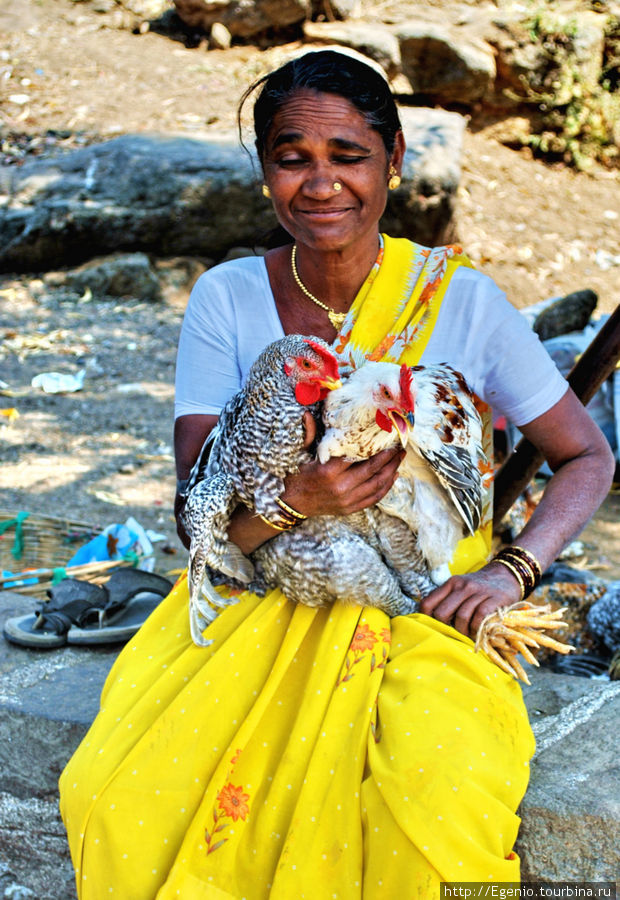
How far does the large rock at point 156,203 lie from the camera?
7.75 m

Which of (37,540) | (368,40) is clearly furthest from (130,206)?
(37,540)

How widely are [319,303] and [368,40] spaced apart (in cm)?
830

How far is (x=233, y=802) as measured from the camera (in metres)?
1.90

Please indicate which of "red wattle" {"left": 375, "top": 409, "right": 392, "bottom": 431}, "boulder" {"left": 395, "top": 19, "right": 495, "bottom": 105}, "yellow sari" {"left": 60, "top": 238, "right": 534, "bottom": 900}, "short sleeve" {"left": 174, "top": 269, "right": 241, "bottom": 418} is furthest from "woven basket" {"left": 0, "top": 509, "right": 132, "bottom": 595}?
"boulder" {"left": 395, "top": 19, "right": 495, "bottom": 105}

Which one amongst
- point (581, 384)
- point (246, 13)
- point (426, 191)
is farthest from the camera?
point (246, 13)

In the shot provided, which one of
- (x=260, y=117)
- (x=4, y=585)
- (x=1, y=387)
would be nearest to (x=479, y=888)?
(x=260, y=117)

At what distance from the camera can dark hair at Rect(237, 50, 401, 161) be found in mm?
2260

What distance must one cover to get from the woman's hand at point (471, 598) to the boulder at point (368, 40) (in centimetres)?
886

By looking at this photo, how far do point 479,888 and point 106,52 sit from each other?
10.8 m

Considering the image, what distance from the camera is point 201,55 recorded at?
1035cm

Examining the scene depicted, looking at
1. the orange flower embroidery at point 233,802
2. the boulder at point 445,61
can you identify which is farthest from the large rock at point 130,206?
the orange flower embroidery at point 233,802

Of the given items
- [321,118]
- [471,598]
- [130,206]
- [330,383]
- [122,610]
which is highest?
[321,118]

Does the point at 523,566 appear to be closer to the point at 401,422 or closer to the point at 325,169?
the point at 401,422

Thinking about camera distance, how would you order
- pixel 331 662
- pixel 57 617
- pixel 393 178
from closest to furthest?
pixel 331 662
pixel 393 178
pixel 57 617
